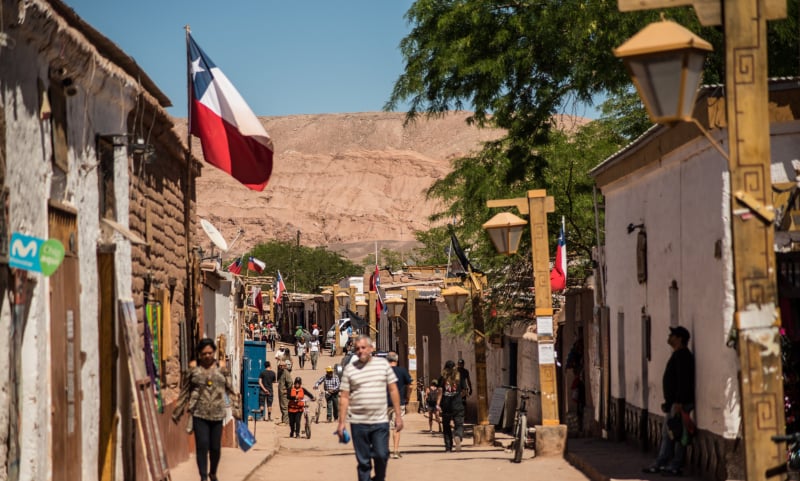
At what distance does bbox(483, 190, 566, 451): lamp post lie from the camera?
59.6 feet

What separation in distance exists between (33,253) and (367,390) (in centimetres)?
508

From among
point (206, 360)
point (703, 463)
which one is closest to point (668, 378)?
point (703, 463)

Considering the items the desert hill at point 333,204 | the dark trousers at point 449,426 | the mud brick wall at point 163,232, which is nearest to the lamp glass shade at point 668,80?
the mud brick wall at point 163,232

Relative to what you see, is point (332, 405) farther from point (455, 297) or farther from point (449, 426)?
point (449, 426)

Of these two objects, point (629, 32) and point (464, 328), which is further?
point (464, 328)

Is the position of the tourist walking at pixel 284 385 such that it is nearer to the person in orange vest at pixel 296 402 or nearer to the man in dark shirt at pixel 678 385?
the person in orange vest at pixel 296 402

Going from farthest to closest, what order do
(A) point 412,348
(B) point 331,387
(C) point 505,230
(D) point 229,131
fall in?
1. (A) point 412,348
2. (B) point 331,387
3. (C) point 505,230
4. (D) point 229,131

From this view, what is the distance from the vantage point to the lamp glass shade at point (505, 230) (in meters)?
18.1

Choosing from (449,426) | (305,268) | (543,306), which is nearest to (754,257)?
(543,306)

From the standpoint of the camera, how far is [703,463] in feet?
44.8

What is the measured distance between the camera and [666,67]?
6.42 m

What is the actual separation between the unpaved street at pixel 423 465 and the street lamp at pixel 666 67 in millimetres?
9499

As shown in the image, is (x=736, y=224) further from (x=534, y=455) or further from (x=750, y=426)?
(x=534, y=455)

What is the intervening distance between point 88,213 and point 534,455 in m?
9.74
